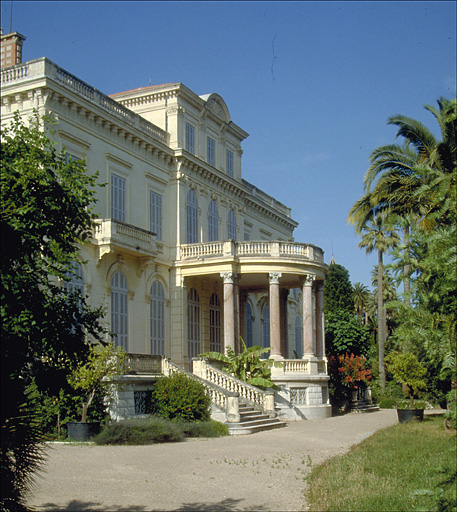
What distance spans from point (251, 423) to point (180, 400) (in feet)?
8.00

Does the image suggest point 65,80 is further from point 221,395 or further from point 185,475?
point 185,475

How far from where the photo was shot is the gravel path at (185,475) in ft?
31.4

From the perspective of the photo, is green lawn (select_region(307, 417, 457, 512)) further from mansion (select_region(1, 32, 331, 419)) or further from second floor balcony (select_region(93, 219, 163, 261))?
second floor balcony (select_region(93, 219, 163, 261))

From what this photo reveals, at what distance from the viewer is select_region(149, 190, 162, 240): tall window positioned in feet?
89.5

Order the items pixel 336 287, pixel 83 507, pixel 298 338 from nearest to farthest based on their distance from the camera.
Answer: pixel 83 507
pixel 298 338
pixel 336 287

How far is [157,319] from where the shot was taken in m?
27.0

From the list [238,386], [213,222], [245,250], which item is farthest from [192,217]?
[238,386]

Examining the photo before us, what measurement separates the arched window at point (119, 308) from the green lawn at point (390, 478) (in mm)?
10964

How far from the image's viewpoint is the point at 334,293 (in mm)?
53625

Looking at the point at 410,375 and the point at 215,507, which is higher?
the point at 410,375

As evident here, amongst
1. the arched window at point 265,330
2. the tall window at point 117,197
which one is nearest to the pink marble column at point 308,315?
the tall window at point 117,197

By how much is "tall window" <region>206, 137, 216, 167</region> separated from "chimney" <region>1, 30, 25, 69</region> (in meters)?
10.3

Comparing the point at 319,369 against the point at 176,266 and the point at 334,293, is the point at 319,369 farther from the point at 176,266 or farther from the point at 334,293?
the point at 334,293

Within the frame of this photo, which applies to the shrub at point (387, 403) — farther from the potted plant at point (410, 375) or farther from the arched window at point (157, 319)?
the arched window at point (157, 319)
